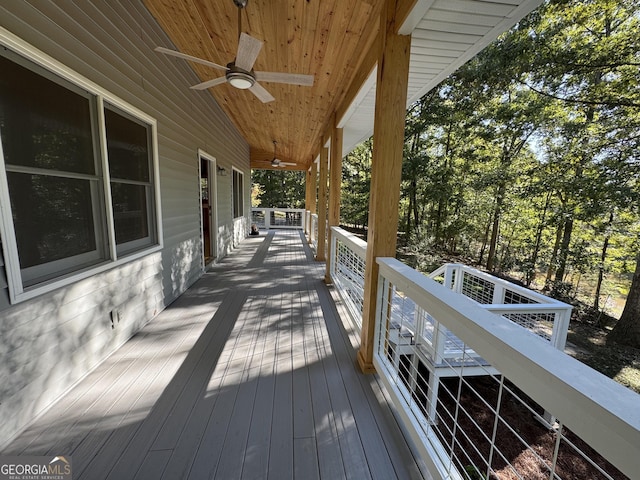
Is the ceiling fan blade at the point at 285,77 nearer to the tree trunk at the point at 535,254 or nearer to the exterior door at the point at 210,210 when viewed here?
the exterior door at the point at 210,210

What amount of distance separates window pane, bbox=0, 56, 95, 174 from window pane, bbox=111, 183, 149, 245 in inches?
14.6

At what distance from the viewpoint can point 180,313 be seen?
3172mm

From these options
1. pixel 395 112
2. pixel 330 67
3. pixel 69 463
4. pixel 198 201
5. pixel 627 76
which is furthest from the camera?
pixel 627 76

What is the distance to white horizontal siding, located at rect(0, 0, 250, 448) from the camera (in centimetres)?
153

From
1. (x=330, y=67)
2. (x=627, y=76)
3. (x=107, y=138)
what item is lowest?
(x=107, y=138)

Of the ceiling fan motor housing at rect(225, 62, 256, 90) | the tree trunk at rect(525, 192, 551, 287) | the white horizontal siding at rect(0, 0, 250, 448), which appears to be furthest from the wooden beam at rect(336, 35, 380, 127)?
the tree trunk at rect(525, 192, 551, 287)

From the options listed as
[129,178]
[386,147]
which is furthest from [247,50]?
[129,178]

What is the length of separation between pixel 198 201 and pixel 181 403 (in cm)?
344

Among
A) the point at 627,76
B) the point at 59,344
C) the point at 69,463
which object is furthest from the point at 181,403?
the point at 627,76

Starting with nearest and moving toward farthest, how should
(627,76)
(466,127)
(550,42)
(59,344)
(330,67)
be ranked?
(59,344) → (330,67) → (627,76) → (550,42) → (466,127)

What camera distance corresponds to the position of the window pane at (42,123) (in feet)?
4.91

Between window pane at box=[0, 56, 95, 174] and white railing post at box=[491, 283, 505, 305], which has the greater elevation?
window pane at box=[0, 56, 95, 174]

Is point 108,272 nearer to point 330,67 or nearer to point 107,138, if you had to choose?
point 107,138

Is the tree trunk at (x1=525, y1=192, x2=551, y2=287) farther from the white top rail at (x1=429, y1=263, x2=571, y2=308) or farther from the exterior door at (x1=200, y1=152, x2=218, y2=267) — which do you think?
the exterior door at (x1=200, y1=152, x2=218, y2=267)
